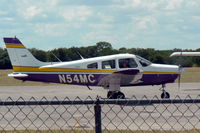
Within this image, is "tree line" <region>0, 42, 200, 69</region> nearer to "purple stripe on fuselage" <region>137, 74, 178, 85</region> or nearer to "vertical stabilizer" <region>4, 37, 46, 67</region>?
"purple stripe on fuselage" <region>137, 74, 178, 85</region>

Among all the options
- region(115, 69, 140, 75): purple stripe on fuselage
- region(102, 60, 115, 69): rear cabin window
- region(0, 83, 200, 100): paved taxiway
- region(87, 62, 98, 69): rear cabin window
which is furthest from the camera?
region(0, 83, 200, 100): paved taxiway

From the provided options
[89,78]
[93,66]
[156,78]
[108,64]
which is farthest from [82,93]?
[156,78]

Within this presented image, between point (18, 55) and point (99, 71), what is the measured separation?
3947mm

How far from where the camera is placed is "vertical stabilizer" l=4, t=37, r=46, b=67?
15608mm

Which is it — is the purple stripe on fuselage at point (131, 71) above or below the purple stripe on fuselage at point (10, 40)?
below

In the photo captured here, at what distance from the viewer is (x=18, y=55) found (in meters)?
15.7

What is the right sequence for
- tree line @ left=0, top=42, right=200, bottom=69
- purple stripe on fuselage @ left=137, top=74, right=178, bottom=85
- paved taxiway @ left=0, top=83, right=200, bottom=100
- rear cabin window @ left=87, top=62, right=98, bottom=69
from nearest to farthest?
rear cabin window @ left=87, top=62, right=98, bottom=69
purple stripe on fuselage @ left=137, top=74, right=178, bottom=85
paved taxiway @ left=0, top=83, right=200, bottom=100
tree line @ left=0, top=42, right=200, bottom=69

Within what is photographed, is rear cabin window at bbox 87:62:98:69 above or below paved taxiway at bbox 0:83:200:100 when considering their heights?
above

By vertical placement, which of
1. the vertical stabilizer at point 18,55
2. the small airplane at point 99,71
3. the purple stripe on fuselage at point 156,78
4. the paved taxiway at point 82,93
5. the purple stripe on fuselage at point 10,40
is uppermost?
the purple stripe on fuselage at point 10,40

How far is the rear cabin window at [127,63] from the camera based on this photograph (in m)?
14.2

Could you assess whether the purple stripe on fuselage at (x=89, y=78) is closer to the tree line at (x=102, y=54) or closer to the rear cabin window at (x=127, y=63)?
the rear cabin window at (x=127, y=63)

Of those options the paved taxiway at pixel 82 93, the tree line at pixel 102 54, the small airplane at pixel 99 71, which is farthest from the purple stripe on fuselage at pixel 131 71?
the tree line at pixel 102 54

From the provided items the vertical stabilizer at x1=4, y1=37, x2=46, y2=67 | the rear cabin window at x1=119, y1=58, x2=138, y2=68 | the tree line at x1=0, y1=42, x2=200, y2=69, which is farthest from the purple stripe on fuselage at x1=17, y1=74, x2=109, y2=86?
the tree line at x1=0, y1=42, x2=200, y2=69

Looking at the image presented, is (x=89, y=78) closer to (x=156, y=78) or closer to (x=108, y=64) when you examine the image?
(x=108, y=64)
